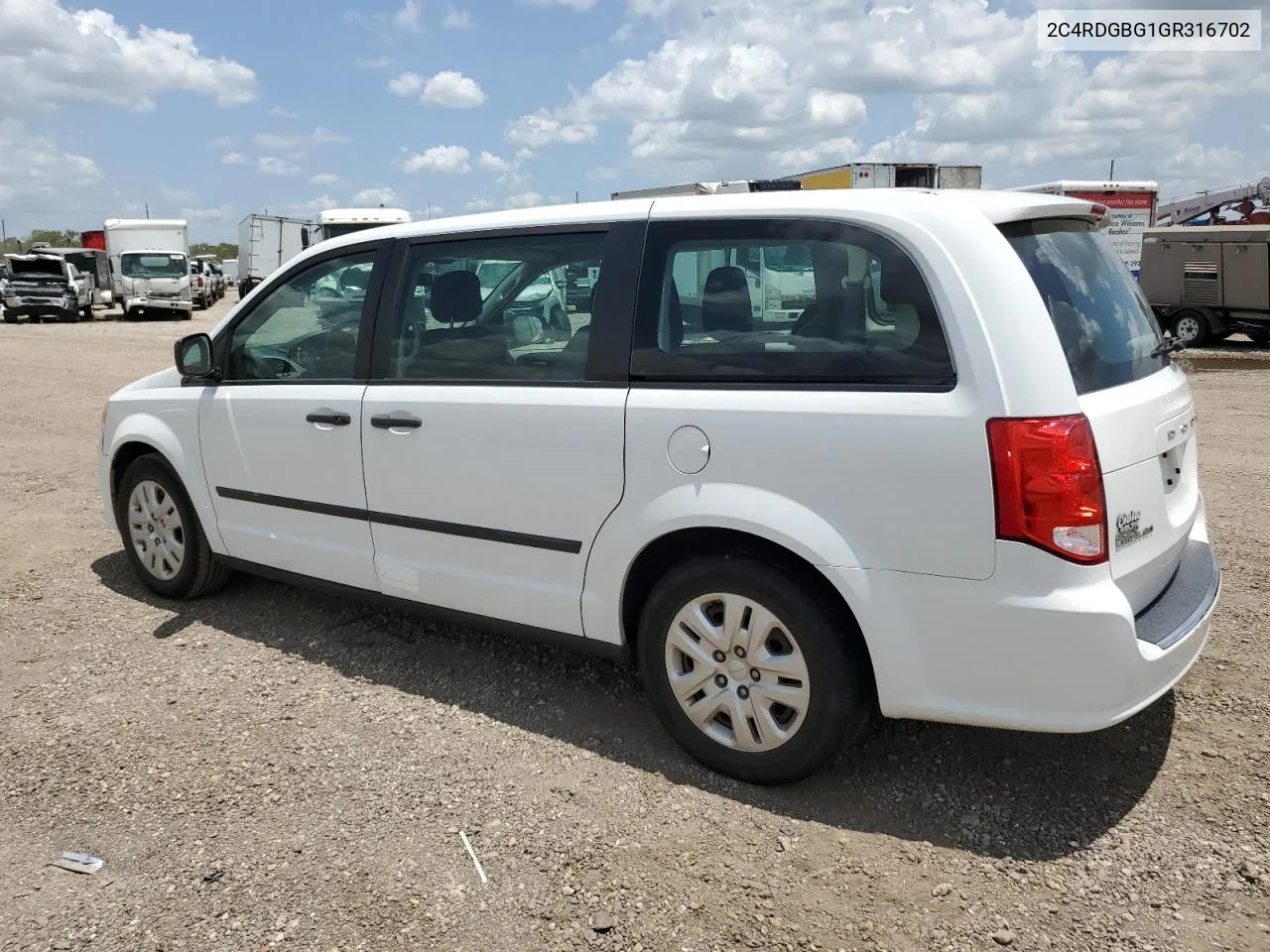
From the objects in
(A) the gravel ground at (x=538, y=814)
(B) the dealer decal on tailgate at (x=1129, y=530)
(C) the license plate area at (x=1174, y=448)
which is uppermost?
(C) the license plate area at (x=1174, y=448)

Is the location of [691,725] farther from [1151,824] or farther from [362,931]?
[1151,824]

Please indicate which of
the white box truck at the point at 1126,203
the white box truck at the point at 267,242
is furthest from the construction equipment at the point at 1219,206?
the white box truck at the point at 267,242

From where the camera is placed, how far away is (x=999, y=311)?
2691 mm

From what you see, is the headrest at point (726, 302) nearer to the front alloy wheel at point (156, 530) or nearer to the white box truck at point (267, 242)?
the front alloy wheel at point (156, 530)

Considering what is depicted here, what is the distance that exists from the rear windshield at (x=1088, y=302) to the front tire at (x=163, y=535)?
12.7ft

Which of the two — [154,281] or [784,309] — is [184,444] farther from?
[154,281]

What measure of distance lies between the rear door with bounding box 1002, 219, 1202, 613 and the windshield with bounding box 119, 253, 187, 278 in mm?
31219

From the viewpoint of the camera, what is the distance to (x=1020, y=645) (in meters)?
2.68

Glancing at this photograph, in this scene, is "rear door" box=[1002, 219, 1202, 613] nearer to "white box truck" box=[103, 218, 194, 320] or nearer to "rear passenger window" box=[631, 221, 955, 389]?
"rear passenger window" box=[631, 221, 955, 389]

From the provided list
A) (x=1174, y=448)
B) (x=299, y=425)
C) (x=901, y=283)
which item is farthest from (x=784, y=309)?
(x=299, y=425)

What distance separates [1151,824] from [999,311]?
1596 mm

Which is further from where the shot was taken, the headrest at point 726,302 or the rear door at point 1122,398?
the headrest at point 726,302

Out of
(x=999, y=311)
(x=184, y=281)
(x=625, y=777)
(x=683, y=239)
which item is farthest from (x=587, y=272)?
(x=184, y=281)

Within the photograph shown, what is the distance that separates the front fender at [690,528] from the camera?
113 inches
